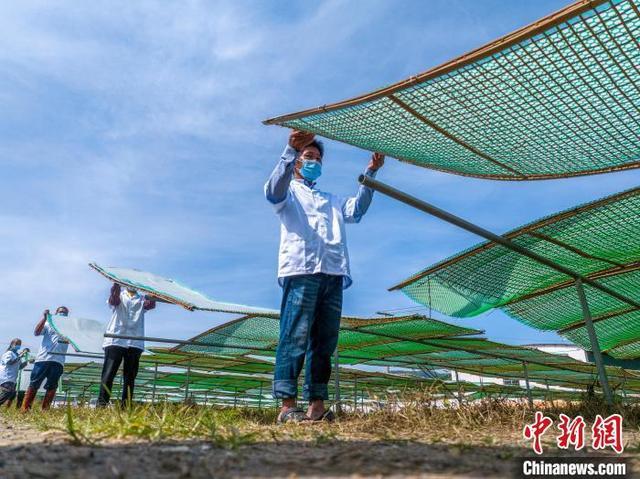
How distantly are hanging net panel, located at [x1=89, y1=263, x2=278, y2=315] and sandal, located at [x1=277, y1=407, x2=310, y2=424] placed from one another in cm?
251

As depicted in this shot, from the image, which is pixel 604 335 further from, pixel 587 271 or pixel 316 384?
pixel 316 384

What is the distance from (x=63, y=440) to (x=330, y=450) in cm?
96

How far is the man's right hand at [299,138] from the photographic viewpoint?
3295mm

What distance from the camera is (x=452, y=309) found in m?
5.68

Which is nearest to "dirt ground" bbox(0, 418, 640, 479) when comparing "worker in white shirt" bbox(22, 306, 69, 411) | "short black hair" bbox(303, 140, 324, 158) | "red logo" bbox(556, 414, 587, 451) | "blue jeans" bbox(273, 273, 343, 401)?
"red logo" bbox(556, 414, 587, 451)

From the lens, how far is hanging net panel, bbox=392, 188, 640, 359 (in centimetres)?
423

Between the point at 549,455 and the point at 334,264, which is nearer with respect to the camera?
the point at 549,455

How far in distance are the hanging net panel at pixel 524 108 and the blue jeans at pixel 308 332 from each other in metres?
1.00

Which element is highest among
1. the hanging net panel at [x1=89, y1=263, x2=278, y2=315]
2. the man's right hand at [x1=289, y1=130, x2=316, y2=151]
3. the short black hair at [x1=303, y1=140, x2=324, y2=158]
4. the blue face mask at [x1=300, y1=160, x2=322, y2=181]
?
the short black hair at [x1=303, y1=140, x2=324, y2=158]

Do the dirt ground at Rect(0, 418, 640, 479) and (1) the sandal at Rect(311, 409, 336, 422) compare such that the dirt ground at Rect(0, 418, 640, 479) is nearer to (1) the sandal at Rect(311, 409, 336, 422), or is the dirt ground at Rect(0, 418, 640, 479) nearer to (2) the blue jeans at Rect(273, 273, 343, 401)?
(1) the sandal at Rect(311, 409, 336, 422)

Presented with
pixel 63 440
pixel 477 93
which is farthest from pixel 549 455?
pixel 477 93

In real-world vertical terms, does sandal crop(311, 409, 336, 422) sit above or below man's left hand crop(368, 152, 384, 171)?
below

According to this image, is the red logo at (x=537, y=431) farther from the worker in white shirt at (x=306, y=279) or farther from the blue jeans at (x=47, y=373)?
the blue jeans at (x=47, y=373)

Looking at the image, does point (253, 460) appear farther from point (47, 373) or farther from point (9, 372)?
point (9, 372)
